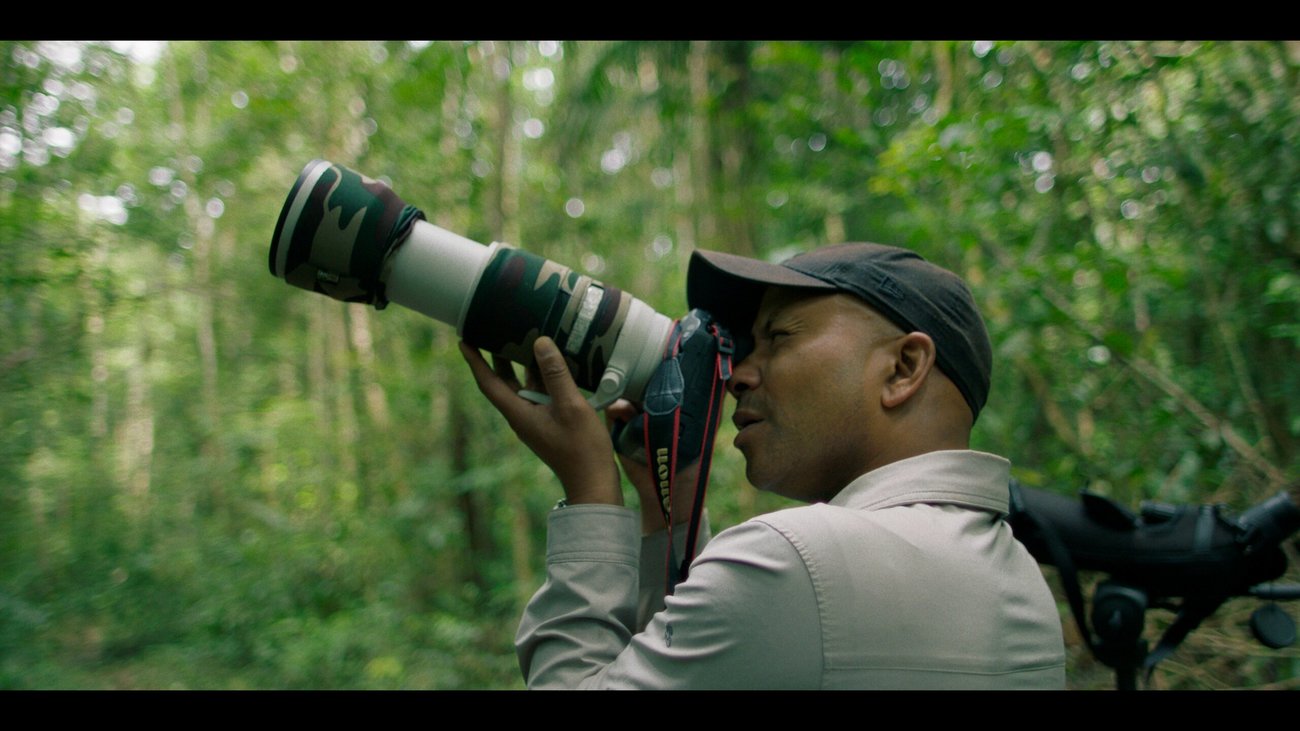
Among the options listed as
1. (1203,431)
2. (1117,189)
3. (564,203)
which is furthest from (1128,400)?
(564,203)

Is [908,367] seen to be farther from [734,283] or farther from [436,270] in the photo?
[436,270]

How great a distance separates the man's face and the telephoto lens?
0.86 ft

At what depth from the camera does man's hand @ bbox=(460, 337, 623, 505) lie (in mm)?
1355

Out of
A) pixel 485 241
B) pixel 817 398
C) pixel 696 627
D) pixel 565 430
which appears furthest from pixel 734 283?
pixel 485 241

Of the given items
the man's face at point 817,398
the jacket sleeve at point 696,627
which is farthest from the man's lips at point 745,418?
the jacket sleeve at point 696,627

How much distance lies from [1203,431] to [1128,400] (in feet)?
1.58

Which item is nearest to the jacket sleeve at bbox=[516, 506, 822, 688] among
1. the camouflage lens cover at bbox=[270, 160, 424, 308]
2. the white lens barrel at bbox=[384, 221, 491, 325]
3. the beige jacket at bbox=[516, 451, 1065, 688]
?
the beige jacket at bbox=[516, 451, 1065, 688]

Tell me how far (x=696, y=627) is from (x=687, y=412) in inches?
20.0

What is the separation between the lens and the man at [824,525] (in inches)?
38.5

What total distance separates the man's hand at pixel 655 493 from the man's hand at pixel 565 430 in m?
0.14

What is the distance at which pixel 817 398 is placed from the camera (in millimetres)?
1308

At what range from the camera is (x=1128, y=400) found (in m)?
3.69

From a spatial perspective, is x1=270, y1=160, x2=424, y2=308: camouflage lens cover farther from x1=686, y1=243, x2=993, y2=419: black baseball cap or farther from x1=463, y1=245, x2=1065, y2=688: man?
x1=686, y1=243, x2=993, y2=419: black baseball cap

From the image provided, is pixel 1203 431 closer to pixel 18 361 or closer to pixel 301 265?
pixel 301 265
